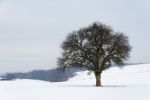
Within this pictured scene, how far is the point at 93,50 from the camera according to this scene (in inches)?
1993

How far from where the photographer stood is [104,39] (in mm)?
50438

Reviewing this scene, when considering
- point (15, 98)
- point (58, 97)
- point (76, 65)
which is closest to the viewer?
point (15, 98)

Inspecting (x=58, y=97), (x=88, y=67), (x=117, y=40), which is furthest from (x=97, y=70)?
(x=58, y=97)

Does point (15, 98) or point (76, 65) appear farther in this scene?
point (76, 65)

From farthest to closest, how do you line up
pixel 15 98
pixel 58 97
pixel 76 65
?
pixel 76 65 < pixel 58 97 < pixel 15 98

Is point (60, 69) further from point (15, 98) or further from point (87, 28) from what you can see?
point (15, 98)

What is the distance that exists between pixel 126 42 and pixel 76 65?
Answer: 715cm

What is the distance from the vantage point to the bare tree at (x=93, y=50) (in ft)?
164

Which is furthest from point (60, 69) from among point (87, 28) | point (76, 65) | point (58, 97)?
point (58, 97)

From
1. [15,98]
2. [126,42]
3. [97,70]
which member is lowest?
[15,98]

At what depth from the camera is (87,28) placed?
51531mm

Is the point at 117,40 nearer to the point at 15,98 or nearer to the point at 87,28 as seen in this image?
the point at 87,28

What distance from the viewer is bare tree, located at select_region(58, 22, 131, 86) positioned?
1973 inches

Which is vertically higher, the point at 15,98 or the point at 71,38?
the point at 71,38
